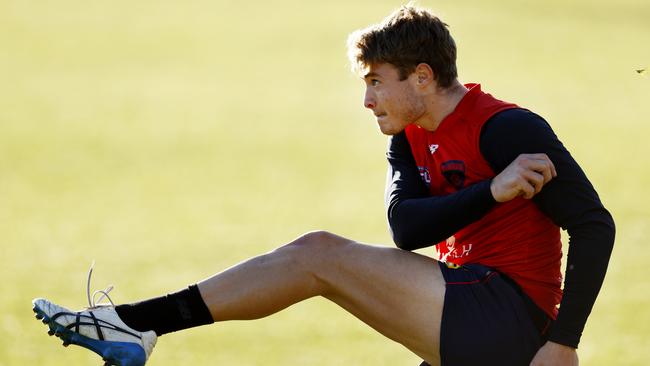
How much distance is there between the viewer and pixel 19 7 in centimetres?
2861

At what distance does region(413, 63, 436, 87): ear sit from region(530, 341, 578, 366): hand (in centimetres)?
112

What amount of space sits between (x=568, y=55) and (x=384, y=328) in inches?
833

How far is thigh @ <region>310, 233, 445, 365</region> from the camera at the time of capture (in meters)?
4.36

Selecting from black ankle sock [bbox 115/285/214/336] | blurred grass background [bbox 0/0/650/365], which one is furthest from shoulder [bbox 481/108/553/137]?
blurred grass background [bbox 0/0/650/365]

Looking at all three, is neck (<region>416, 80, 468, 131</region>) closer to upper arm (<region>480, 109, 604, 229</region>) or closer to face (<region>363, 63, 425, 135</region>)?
face (<region>363, 63, 425, 135</region>)

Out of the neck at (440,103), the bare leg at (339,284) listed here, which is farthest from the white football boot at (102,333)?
the neck at (440,103)

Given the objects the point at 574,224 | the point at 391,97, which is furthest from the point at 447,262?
the point at 391,97

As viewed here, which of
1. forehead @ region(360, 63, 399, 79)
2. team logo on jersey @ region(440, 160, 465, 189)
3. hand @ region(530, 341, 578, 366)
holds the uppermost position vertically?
forehead @ region(360, 63, 399, 79)

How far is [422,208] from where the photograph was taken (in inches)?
175

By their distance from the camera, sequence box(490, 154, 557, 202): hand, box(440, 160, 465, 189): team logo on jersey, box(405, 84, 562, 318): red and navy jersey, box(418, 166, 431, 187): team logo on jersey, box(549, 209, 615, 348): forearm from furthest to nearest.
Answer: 1. box(418, 166, 431, 187): team logo on jersey
2. box(440, 160, 465, 189): team logo on jersey
3. box(405, 84, 562, 318): red and navy jersey
4. box(549, 209, 615, 348): forearm
5. box(490, 154, 557, 202): hand

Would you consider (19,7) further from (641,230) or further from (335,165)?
(641,230)

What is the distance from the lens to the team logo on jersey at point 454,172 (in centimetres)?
456

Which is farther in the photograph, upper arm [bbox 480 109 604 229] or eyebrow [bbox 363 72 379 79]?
eyebrow [bbox 363 72 379 79]

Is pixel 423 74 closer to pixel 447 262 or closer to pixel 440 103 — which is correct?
pixel 440 103
